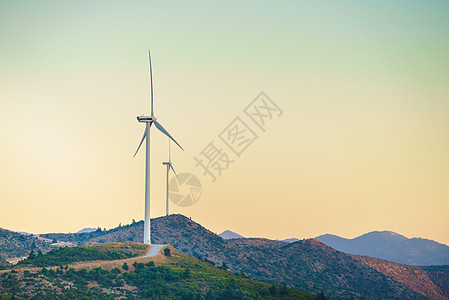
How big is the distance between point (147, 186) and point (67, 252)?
29.1m

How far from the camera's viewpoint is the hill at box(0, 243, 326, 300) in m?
113

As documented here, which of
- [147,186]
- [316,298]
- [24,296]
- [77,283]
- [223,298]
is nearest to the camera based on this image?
[24,296]

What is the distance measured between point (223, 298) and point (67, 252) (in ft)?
149

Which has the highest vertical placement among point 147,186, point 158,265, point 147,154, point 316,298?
point 147,154

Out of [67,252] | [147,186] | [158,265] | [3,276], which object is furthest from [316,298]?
[3,276]

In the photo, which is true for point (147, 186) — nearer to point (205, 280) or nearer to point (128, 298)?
point (205, 280)

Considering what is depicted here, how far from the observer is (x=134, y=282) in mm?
131875

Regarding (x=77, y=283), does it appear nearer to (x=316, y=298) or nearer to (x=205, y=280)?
(x=205, y=280)

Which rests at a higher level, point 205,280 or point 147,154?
point 147,154

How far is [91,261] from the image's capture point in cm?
14312

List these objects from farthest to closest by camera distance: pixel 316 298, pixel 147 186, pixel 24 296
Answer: pixel 147 186 < pixel 316 298 < pixel 24 296

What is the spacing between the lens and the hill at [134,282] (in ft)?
369

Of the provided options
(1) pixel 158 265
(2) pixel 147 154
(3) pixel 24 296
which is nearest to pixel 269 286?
(1) pixel 158 265

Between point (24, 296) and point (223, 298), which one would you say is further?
point (223, 298)
